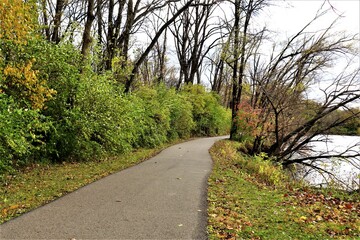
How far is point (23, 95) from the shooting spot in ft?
29.0

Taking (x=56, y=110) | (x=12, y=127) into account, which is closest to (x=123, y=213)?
(x=12, y=127)

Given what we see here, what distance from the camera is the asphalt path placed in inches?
190

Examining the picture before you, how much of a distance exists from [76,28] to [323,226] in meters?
11.0

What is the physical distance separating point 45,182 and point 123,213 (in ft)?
10.6

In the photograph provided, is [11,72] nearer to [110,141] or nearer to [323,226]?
[110,141]

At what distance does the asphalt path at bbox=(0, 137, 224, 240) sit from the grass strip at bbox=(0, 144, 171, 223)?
315 mm

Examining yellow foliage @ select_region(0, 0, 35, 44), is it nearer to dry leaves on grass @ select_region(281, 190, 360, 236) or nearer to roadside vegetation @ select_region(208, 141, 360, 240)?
roadside vegetation @ select_region(208, 141, 360, 240)

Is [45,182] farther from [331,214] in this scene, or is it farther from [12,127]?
[331,214]

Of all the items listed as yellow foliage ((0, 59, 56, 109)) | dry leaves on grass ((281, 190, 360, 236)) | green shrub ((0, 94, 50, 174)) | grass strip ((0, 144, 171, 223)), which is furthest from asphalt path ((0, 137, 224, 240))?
yellow foliage ((0, 59, 56, 109))

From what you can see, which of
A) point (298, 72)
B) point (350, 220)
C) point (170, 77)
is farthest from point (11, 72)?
point (170, 77)

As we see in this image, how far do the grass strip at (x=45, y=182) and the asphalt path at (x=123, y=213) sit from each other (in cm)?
32

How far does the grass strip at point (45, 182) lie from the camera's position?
600 centimetres

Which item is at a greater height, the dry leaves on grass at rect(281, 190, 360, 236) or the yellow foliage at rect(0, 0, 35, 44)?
the yellow foliage at rect(0, 0, 35, 44)

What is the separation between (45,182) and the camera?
26.2 feet
